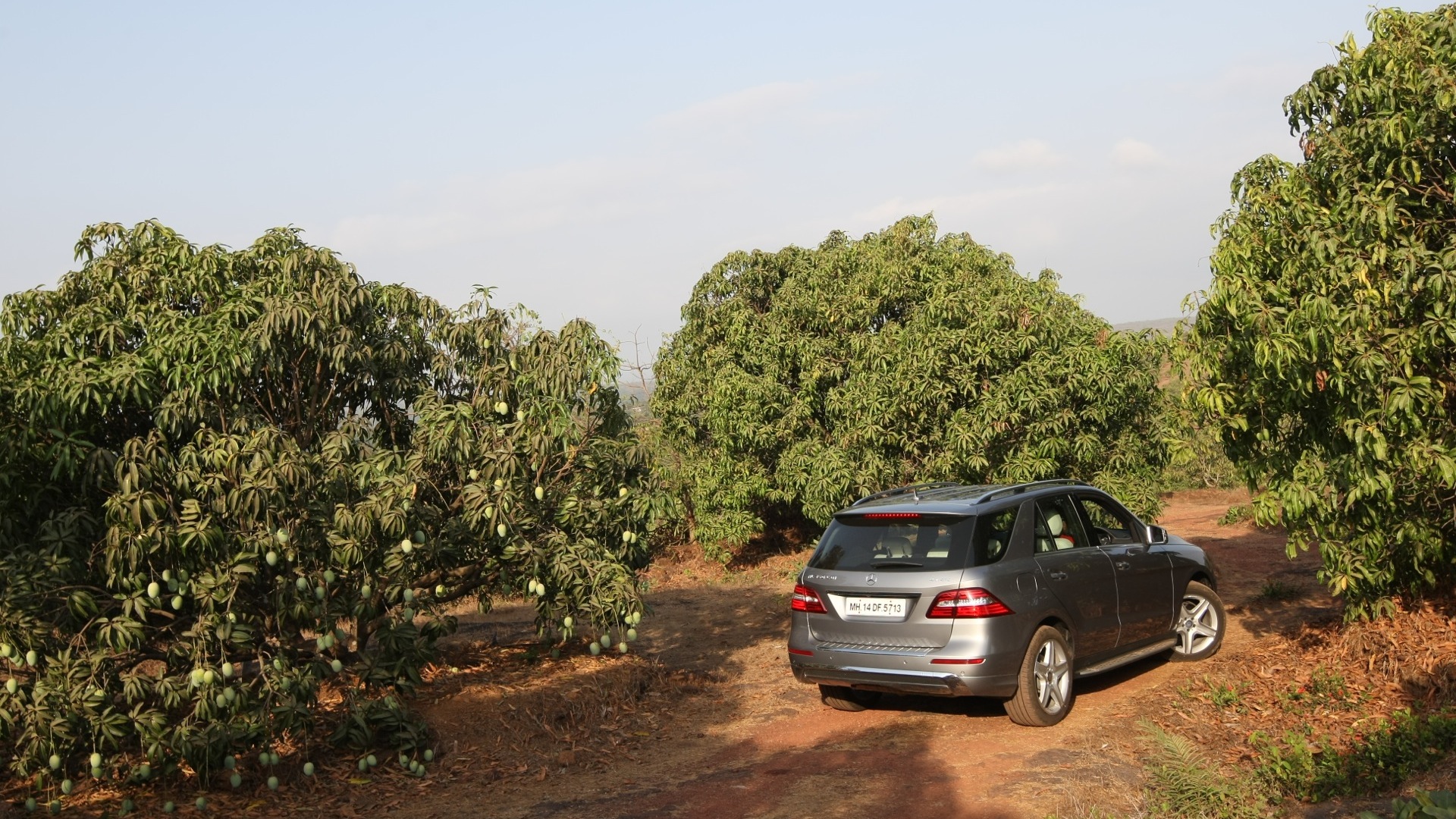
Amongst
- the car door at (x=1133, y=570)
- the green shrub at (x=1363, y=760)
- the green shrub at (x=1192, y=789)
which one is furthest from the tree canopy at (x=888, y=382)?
the green shrub at (x=1192, y=789)

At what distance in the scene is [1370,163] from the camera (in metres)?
7.40

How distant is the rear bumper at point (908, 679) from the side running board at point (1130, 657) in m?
1.03

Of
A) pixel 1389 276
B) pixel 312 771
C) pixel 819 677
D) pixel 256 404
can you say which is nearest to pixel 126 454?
pixel 256 404

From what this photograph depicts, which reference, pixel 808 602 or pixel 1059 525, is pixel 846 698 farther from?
pixel 1059 525

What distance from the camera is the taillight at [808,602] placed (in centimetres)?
822

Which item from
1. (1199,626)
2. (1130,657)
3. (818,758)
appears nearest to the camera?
(818,758)

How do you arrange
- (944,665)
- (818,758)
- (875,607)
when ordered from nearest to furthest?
(944,665)
(818,758)
(875,607)

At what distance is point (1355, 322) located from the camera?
277 inches

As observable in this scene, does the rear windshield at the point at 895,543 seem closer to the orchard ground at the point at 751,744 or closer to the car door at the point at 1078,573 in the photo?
the car door at the point at 1078,573

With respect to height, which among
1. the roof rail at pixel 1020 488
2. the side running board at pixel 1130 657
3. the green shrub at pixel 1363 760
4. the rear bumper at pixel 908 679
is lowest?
the green shrub at pixel 1363 760

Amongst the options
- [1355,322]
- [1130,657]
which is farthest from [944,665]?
[1355,322]

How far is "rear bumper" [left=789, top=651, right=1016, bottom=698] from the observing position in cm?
755

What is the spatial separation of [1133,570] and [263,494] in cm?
640

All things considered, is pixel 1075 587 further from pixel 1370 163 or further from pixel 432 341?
pixel 432 341
